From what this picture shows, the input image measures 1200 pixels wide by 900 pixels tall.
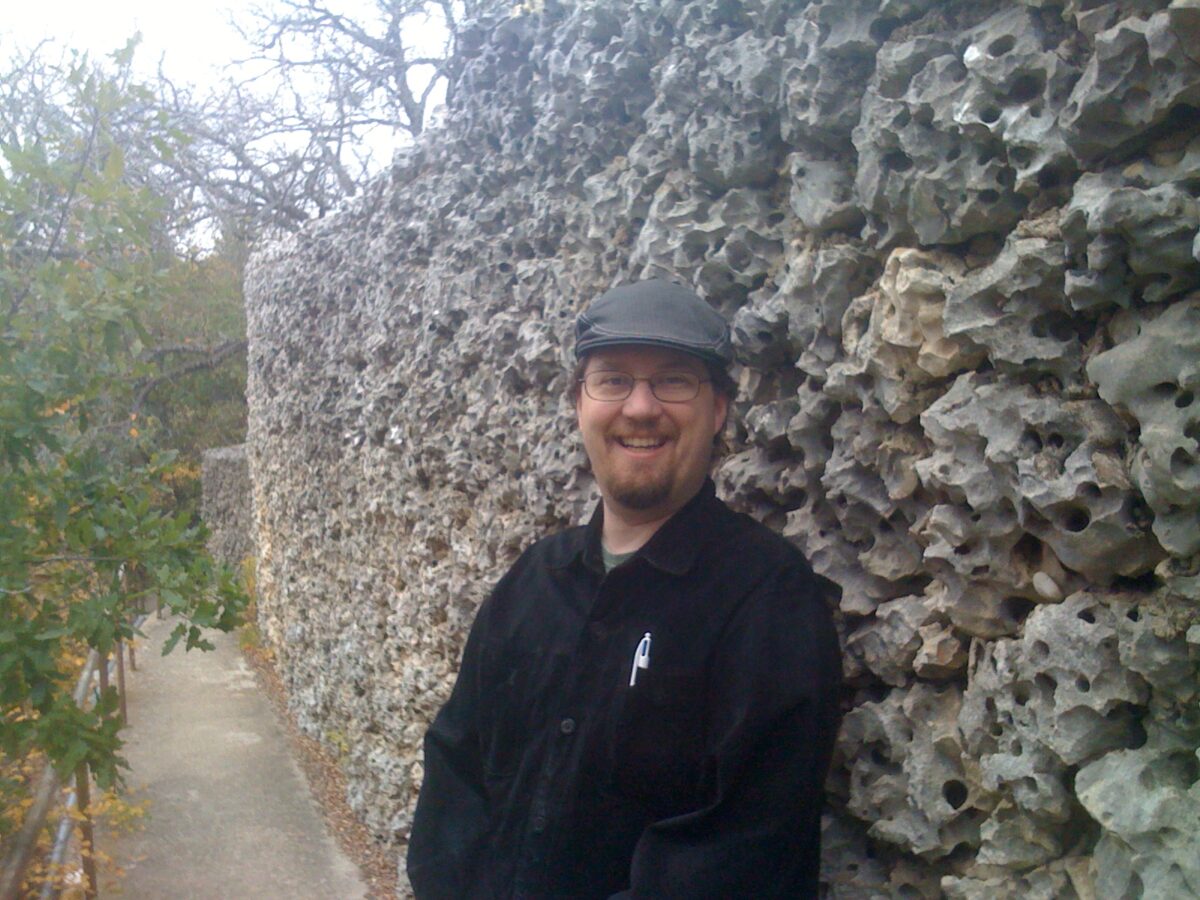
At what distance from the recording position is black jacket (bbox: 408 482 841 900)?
1.76 meters

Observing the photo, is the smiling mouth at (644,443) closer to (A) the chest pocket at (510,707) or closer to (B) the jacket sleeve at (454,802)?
(A) the chest pocket at (510,707)

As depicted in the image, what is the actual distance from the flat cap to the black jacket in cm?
34

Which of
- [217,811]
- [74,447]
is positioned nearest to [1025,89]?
[74,447]

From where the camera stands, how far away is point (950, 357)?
1.88m

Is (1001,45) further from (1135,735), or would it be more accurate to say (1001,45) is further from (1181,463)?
(1135,735)

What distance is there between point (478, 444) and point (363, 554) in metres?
2.17

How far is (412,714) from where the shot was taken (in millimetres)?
4859

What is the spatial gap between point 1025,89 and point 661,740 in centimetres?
137

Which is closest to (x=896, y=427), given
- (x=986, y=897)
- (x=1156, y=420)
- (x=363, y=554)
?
(x=1156, y=420)

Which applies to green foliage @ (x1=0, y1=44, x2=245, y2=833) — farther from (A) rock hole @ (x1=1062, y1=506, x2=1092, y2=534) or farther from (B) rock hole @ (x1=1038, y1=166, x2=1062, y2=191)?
(B) rock hole @ (x1=1038, y1=166, x2=1062, y2=191)

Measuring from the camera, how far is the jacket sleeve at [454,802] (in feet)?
7.77

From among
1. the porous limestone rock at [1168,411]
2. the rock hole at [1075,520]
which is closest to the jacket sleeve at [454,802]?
the rock hole at [1075,520]

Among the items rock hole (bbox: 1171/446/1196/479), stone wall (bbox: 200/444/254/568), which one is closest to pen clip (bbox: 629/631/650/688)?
rock hole (bbox: 1171/446/1196/479)

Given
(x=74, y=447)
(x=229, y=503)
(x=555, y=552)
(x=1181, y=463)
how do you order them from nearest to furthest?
(x=1181, y=463)
(x=555, y=552)
(x=74, y=447)
(x=229, y=503)
